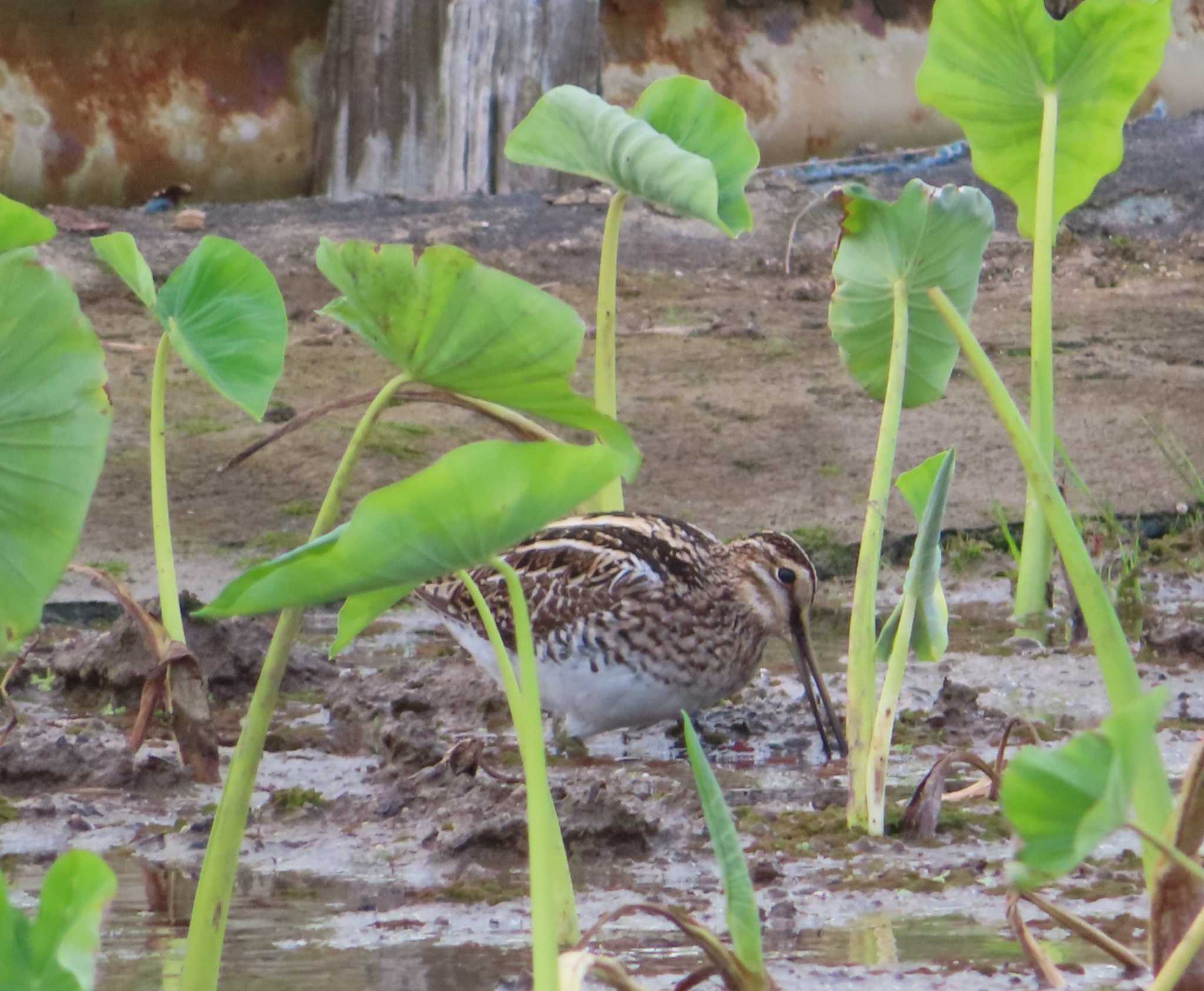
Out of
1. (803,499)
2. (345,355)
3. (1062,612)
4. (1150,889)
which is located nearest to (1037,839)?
(1150,889)

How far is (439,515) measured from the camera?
1.98 meters

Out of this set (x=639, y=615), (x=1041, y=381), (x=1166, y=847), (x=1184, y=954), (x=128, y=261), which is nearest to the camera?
(x=1166, y=847)

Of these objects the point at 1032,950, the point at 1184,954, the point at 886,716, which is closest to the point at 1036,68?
the point at 886,716

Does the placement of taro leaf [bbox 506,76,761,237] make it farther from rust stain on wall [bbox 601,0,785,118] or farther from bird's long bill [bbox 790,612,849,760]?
rust stain on wall [bbox 601,0,785,118]

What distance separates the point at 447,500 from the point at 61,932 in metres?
0.54

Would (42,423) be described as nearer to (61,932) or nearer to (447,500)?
(447,500)

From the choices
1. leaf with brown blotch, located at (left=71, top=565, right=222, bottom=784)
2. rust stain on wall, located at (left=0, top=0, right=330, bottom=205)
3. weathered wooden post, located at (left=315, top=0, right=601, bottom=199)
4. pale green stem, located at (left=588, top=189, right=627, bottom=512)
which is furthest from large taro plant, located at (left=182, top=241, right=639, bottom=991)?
rust stain on wall, located at (left=0, top=0, right=330, bottom=205)

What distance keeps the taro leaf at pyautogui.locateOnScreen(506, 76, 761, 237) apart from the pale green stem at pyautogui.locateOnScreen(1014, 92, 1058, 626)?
0.63 m

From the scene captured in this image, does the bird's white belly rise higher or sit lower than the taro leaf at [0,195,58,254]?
lower

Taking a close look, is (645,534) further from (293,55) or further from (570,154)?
(293,55)

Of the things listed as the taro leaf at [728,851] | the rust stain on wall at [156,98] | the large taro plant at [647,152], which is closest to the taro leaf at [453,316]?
the taro leaf at [728,851]

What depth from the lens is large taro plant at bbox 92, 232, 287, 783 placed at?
356cm

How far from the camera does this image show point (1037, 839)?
1712 millimetres

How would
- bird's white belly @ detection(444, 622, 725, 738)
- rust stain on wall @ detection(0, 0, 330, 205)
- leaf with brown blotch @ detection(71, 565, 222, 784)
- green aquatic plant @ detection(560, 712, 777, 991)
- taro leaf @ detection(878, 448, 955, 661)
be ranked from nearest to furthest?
green aquatic plant @ detection(560, 712, 777, 991)
taro leaf @ detection(878, 448, 955, 661)
leaf with brown blotch @ detection(71, 565, 222, 784)
bird's white belly @ detection(444, 622, 725, 738)
rust stain on wall @ detection(0, 0, 330, 205)
